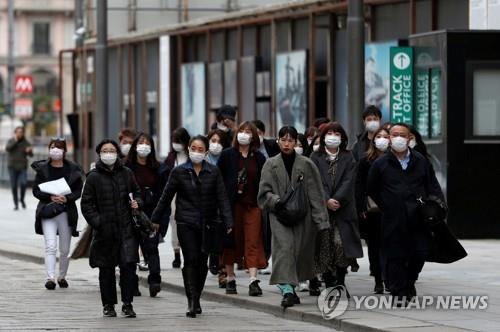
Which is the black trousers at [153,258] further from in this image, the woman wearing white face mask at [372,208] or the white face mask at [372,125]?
the white face mask at [372,125]

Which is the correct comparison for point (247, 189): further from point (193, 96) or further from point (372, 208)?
point (193, 96)

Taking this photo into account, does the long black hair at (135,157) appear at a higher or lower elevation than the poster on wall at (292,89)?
lower

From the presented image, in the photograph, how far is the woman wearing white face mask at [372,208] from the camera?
15883 millimetres

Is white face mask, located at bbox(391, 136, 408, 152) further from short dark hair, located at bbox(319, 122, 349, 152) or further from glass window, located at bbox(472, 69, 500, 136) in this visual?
glass window, located at bbox(472, 69, 500, 136)

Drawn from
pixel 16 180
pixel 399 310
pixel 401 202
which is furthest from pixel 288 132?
pixel 16 180

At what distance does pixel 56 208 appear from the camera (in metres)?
18.0

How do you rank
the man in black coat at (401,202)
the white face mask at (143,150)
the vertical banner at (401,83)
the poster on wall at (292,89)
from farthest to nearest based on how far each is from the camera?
the poster on wall at (292,89), the vertical banner at (401,83), the white face mask at (143,150), the man in black coat at (401,202)

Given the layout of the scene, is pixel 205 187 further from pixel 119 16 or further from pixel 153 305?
pixel 119 16

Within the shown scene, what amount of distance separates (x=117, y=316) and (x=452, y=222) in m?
9.01

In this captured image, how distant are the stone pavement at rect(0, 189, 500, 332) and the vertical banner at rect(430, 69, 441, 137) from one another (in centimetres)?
186

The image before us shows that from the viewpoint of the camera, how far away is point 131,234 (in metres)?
15.1

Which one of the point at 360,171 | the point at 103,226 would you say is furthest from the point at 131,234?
the point at 360,171

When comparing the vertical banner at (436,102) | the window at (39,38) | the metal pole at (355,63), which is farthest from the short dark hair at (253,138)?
the window at (39,38)

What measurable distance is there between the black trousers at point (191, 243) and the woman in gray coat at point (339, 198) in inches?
54.0
